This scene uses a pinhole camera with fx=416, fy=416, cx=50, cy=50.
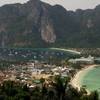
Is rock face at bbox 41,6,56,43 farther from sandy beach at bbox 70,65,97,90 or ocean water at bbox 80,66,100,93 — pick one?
ocean water at bbox 80,66,100,93

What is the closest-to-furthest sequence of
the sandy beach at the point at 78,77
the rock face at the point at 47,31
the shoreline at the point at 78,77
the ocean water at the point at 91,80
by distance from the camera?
1. the shoreline at the point at 78,77
2. the sandy beach at the point at 78,77
3. the ocean water at the point at 91,80
4. the rock face at the point at 47,31

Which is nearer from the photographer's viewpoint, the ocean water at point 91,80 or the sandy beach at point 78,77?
the sandy beach at point 78,77

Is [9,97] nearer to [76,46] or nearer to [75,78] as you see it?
[75,78]

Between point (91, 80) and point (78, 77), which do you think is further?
point (78, 77)

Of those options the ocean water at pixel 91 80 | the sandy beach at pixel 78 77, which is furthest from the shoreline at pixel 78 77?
the ocean water at pixel 91 80

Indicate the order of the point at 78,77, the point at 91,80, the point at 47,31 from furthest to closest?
the point at 47,31 < the point at 78,77 < the point at 91,80

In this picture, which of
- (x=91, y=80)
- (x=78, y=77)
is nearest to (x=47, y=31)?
(x=78, y=77)

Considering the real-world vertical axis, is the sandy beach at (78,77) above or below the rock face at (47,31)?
below

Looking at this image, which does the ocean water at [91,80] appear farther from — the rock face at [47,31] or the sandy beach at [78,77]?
the rock face at [47,31]

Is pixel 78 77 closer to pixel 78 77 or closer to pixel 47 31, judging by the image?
pixel 78 77
